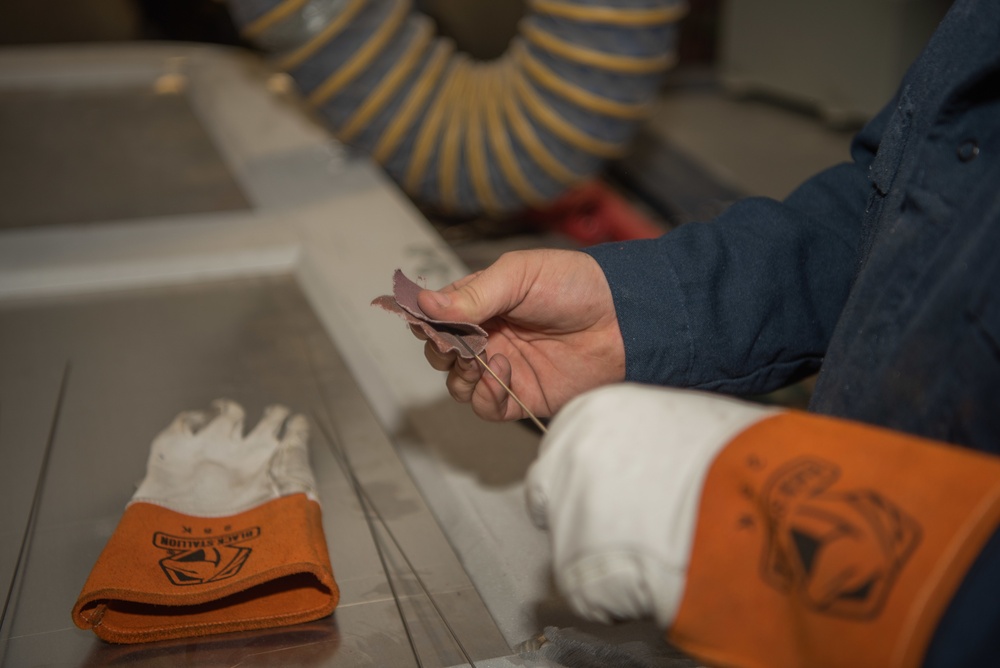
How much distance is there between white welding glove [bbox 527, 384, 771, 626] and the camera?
503 millimetres

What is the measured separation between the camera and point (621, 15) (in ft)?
5.20

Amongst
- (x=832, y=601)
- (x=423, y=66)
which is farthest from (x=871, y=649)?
(x=423, y=66)

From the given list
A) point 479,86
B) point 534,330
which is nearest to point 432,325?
point 534,330

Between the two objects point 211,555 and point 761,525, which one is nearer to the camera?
point 761,525

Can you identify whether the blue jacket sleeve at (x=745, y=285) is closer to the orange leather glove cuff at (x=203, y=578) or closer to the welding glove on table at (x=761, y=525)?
the welding glove on table at (x=761, y=525)

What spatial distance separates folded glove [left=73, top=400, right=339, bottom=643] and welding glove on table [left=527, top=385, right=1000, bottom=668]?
0.26 meters

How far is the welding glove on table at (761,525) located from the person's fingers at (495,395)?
A: 23 cm

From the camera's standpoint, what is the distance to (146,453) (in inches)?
34.3

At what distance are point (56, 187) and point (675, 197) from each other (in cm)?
137

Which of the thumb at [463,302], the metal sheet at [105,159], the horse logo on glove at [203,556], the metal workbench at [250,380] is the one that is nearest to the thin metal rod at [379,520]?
the metal workbench at [250,380]

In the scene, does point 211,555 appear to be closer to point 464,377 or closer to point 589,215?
point 464,377

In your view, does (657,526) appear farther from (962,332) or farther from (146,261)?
(146,261)

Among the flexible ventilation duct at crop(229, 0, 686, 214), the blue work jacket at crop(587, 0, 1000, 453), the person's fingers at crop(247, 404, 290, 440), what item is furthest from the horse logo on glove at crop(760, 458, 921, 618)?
the flexible ventilation duct at crop(229, 0, 686, 214)

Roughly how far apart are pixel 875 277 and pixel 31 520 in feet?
2.47
